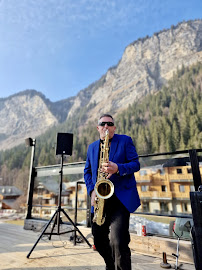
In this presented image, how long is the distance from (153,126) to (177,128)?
26.6 feet

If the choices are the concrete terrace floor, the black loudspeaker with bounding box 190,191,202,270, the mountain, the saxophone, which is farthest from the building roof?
the mountain

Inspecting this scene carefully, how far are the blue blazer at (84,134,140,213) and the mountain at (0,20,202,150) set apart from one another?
95289mm

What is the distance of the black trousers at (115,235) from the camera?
1.21 metres

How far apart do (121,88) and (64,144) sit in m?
113

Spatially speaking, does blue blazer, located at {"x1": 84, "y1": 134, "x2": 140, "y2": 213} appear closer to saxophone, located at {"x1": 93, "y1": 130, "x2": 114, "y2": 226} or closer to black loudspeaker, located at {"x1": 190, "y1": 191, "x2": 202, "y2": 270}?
saxophone, located at {"x1": 93, "y1": 130, "x2": 114, "y2": 226}

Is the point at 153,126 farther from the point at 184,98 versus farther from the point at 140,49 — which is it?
the point at 140,49

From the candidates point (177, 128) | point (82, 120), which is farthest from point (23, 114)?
point (177, 128)

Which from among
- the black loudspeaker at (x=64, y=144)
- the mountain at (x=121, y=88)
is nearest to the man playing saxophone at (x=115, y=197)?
the black loudspeaker at (x=64, y=144)

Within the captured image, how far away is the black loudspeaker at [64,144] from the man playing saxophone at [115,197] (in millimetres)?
1932

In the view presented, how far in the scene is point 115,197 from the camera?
141cm

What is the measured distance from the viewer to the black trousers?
1.21 meters

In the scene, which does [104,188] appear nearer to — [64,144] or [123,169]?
[123,169]

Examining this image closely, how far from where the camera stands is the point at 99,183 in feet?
4.61

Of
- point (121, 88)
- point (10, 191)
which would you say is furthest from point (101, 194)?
point (121, 88)
